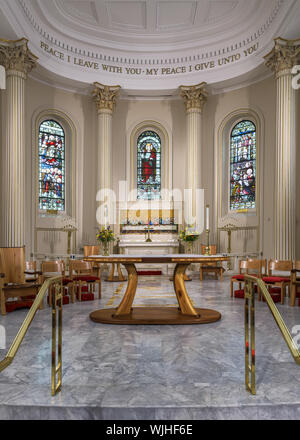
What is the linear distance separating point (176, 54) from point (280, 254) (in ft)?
25.1

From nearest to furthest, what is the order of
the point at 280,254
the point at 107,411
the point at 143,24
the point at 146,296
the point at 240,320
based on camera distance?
the point at 107,411 < the point at 240,320 < the point at 146,296 < the point at 280,254 < the point at 143,24

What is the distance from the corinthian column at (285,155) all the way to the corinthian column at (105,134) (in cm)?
531

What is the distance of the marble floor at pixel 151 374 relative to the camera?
2615 millimetres

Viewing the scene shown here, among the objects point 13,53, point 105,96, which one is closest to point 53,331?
point 13,53

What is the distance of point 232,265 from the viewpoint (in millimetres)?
12000

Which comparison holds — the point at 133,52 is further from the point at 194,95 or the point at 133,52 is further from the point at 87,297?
the point at 87,297

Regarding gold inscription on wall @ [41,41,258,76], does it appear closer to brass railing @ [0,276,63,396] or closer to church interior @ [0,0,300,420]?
church interior @ [0,0,300,420]

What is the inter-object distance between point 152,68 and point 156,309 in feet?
31.1

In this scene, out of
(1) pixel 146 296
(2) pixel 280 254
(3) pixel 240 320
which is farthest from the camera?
(2) pixel 280 254

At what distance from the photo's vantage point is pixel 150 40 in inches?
491

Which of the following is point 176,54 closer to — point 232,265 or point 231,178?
point 231,178

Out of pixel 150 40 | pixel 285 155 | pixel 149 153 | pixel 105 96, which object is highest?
pixel 150 40

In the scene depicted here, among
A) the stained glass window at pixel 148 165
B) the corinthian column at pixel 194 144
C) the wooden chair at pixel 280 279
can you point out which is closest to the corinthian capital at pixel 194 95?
the corinthian column at pixel 194 144

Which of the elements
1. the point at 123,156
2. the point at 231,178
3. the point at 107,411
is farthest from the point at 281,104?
the point at 107,411
